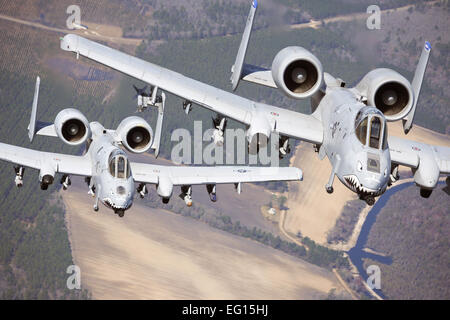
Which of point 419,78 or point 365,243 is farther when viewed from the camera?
point 365,243

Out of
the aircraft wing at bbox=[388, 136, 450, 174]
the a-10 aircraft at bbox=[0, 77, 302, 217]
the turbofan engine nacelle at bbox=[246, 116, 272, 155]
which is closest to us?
the turbofan engine nacelle at bbox=[246, 116, 272, 155]

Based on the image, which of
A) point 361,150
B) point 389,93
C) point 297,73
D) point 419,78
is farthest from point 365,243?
point 361,150

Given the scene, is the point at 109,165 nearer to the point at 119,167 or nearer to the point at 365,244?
the point at 119,167

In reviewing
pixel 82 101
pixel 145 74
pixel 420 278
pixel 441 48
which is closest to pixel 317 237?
pixel 420 278

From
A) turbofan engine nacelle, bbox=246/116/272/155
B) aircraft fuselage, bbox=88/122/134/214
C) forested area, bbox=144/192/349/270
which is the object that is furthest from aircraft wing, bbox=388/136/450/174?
forested area, bbox=144/192/349/270

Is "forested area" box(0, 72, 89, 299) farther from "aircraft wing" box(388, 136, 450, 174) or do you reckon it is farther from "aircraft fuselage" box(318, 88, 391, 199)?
"aircraft fuselage" box(318, 88, 391, 199)

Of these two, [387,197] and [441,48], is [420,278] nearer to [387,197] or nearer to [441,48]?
[387,197]

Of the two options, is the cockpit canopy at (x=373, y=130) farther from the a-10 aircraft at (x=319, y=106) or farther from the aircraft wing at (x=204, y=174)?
the aircraft wing at (x=204, y=174)
